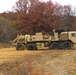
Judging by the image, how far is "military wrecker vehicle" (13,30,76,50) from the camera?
125 feet

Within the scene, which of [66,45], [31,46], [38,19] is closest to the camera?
[66,45]

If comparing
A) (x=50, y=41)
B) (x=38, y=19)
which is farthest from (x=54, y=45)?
(x=38, y=19)

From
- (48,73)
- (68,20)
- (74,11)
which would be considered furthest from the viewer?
(74,11)

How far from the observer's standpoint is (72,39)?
125 feet

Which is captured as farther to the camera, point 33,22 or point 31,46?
point 33,22

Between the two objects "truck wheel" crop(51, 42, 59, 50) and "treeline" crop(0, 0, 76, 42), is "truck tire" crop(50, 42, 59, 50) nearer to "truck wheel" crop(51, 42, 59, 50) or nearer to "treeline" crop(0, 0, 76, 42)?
"truck wheel" crop(51, 42, 59, 50)

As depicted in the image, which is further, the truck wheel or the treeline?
the treeline

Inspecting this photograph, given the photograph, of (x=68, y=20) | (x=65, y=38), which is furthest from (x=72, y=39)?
(x=68, y=20)

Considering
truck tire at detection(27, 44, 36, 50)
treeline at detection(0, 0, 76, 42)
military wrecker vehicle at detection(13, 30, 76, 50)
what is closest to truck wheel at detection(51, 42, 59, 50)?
military wrecker vehicle at detection(13, 30, 76, 50)

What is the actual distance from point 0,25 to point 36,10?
7.15m

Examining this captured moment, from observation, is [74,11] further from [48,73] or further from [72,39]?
[48,73]

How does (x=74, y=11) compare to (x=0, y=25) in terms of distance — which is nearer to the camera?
(x=0, y=25)

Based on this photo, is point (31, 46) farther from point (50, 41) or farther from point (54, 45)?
point (54, 45)

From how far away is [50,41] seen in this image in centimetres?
3881
